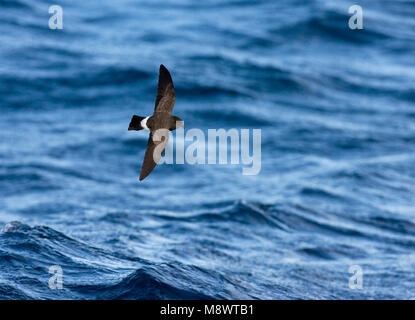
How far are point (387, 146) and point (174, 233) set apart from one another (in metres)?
7.22

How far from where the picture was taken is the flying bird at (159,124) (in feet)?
22.3

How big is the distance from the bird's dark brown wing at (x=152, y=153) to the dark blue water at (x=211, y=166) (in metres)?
1.89

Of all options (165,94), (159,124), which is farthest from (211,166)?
(159,124)

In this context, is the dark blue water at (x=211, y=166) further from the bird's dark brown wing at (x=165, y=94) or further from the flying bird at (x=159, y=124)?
the bird's dark brown wing at (x=165, y=94)

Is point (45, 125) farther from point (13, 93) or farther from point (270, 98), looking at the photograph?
point (270, 98)

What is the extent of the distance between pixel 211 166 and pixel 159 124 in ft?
30.2

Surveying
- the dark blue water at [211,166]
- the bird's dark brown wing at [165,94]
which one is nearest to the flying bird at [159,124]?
the bird's dark brown wing at [165,94]

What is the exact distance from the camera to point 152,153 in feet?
22.4

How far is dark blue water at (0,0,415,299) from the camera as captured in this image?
10008 millimetres

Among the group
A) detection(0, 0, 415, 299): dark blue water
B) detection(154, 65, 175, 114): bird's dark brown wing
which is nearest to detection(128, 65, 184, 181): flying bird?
detection(154, 65, 175, 114): bird's dark brown wing

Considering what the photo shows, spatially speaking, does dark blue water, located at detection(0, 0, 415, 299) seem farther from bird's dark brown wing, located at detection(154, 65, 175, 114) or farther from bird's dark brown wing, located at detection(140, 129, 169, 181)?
bird's dark brown wing, located at detection(154, 65, 175, 114)

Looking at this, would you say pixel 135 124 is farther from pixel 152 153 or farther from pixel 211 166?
pixel 211 166
